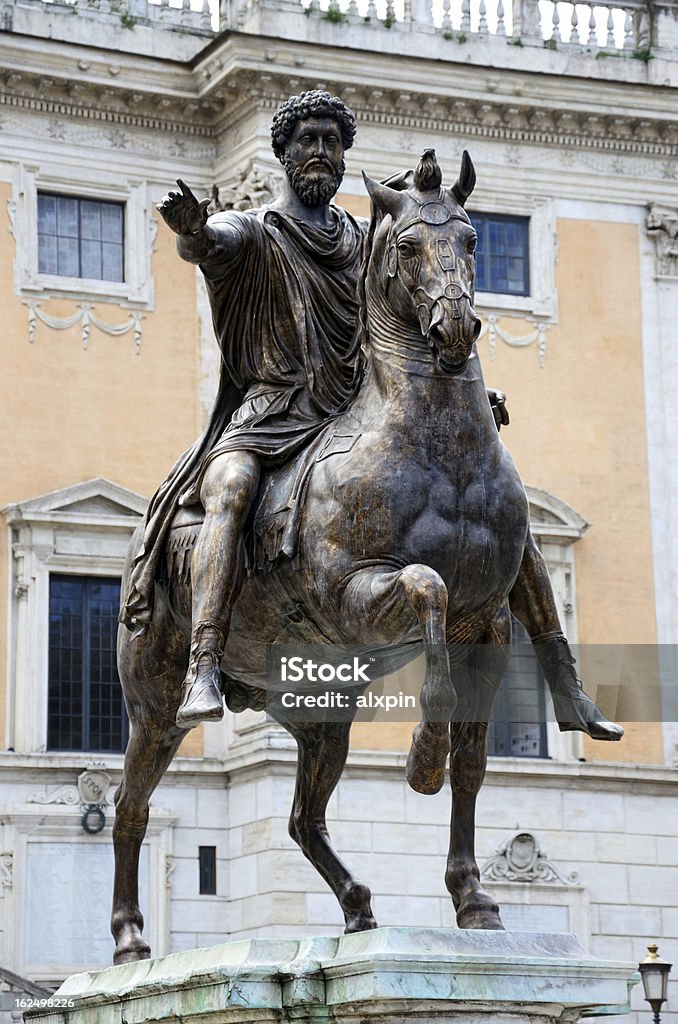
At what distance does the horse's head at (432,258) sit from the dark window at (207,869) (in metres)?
17.4

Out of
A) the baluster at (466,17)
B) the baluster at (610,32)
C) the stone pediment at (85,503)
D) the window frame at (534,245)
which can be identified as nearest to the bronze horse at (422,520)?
the stone pediment at (85,503)

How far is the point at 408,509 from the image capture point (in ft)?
23.0

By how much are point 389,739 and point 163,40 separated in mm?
8678

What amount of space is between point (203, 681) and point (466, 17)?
68.2 ft

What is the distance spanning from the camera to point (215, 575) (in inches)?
289

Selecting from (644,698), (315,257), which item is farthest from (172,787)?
(315,257)

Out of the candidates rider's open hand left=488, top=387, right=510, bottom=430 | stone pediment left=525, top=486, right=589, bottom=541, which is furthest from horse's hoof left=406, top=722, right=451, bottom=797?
stone pediment left=525, top=486, right=589, bottom=541

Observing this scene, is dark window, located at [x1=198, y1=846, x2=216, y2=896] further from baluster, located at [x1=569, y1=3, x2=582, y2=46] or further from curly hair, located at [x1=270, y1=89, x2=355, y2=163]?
curly hair, located at [x1=270, y1=89, x2=355, y2=163]

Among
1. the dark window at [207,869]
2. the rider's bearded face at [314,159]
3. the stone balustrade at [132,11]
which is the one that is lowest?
the dark window at [207,869]

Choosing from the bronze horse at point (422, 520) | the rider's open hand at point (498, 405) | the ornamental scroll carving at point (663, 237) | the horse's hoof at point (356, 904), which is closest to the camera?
the bronze horse at point (422, 520)

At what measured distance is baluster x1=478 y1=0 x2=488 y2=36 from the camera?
2684cm

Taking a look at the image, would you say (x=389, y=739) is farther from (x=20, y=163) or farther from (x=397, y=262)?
(x=397, y=262)

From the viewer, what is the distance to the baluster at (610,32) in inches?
1090

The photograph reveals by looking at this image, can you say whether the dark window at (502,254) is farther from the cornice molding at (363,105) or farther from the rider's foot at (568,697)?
the rider's foot at (568,697)
